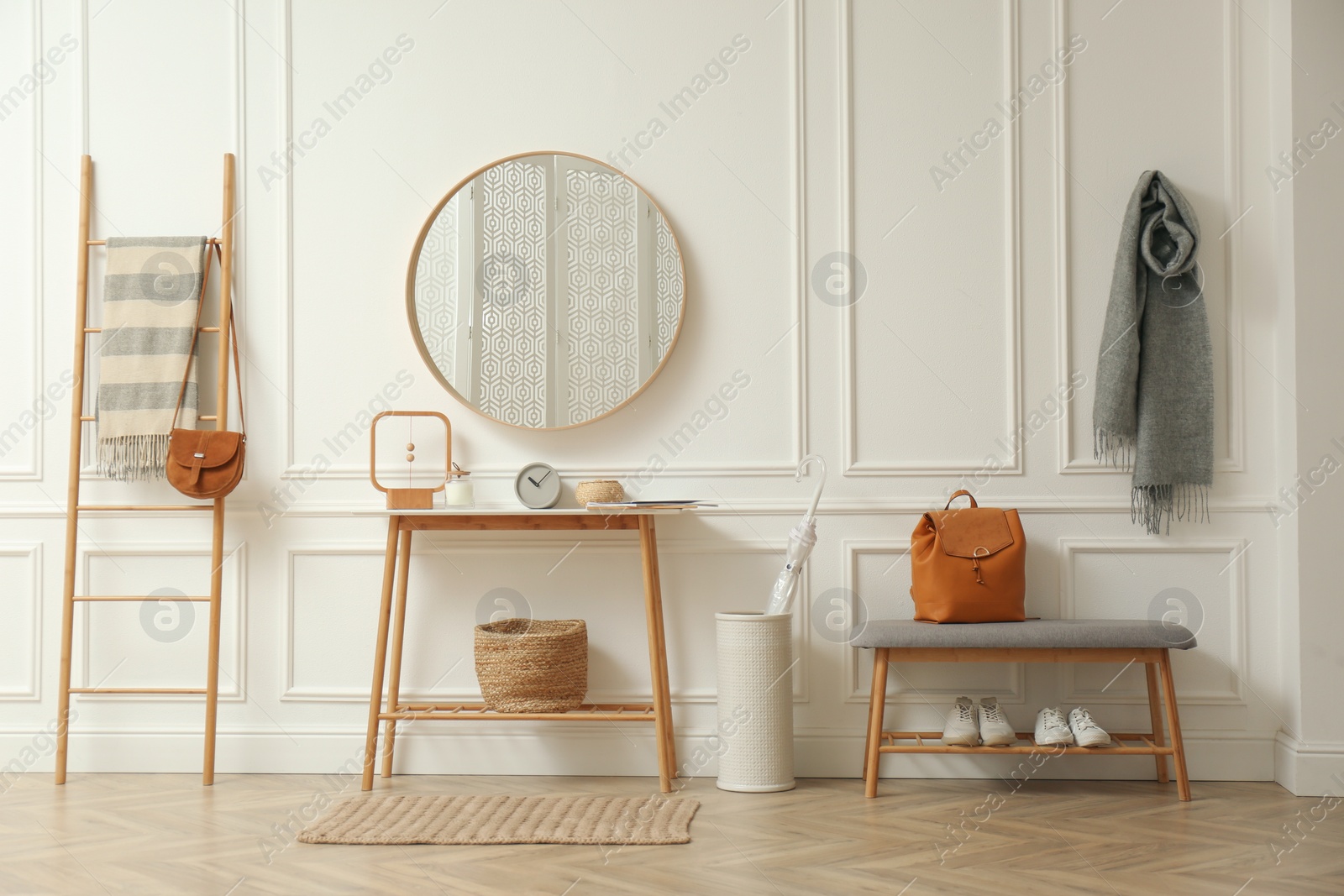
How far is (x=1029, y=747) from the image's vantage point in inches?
99.9

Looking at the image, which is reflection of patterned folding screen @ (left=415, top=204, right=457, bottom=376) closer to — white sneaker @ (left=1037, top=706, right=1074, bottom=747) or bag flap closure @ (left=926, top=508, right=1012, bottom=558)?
→ bag flap closure @ (left=926, top=508, right=1012, bottom=558)

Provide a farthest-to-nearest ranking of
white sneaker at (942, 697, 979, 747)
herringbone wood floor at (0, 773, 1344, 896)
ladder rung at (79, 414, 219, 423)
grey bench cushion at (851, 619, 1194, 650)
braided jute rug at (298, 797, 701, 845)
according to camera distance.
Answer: ladder rung at (79, 414, 219, 423) → white sneaker at (942, 697, 979, 747) → grey bench cushion at (851, 619, 1194, 650) → braided jute rug at (298, 797, 701, 845) → herringbone wood floor at (0, 773, 1344, 896)

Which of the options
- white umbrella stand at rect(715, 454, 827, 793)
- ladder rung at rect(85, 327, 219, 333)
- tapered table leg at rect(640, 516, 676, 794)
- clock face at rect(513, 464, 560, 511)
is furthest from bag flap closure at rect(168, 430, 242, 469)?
white umbrella stand at rect(715, 454, 827, 793)

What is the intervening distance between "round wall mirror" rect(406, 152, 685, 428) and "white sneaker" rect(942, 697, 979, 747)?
130cm

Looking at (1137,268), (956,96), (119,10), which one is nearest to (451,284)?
(119,10)

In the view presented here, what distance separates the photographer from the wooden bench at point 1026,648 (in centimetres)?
249

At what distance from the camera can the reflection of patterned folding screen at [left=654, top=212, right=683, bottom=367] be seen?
2930 millimetres

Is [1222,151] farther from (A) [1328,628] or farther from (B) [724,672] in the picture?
(B) [724,672]

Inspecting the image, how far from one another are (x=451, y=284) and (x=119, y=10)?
1403 mm

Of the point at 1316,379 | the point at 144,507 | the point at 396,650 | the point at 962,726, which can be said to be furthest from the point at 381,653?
the point at 1316,379

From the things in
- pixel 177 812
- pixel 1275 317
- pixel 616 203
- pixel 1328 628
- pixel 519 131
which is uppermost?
pixel 519 131

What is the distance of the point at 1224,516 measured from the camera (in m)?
2.84

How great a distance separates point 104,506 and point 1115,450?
3089 millimetres

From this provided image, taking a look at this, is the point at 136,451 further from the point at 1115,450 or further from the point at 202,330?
the point at 1115,450
